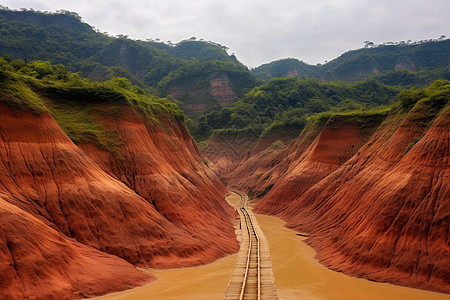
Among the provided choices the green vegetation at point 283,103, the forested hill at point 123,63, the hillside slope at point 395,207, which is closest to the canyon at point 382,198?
the hillside slope at point 395,207

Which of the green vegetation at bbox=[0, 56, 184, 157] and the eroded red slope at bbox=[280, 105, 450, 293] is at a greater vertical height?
the green vegetation at bbox=[0, 56, 184, 157]

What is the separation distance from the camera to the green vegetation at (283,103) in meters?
137

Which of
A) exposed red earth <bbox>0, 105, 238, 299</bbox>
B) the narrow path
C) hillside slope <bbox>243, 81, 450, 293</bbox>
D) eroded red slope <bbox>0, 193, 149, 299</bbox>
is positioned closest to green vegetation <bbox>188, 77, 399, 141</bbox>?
hillside slope <bbox>243, 81, 450, 293</bbox>

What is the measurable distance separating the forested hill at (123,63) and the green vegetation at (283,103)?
15.9 m

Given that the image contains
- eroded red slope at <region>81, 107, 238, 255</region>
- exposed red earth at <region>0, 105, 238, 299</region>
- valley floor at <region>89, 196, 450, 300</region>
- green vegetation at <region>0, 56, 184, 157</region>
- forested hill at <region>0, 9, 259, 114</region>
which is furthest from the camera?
forested hill at <region>0, 9, 259, 114</region>

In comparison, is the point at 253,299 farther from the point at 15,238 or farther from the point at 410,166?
the point at 410,166

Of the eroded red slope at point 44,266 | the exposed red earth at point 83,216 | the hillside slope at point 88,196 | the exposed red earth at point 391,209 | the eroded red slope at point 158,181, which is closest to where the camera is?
the eroded red slope at point 44,266

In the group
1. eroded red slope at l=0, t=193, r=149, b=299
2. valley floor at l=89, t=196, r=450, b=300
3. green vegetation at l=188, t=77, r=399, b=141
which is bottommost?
valley floor at l=89, t=196, r=450, b=300

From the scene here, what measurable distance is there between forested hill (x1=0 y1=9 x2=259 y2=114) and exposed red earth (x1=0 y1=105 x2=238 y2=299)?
375 feet

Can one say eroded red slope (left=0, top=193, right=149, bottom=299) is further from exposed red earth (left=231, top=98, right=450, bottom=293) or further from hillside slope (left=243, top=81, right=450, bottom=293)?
exposed red earth (left=231, top=98, right=450, bottom=293)

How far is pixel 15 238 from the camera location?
20047 millimetres

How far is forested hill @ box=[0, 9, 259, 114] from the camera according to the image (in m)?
150

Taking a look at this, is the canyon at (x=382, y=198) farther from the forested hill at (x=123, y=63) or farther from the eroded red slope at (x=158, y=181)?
the forested hill at (x=123, y=63)

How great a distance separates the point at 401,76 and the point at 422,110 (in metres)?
158
